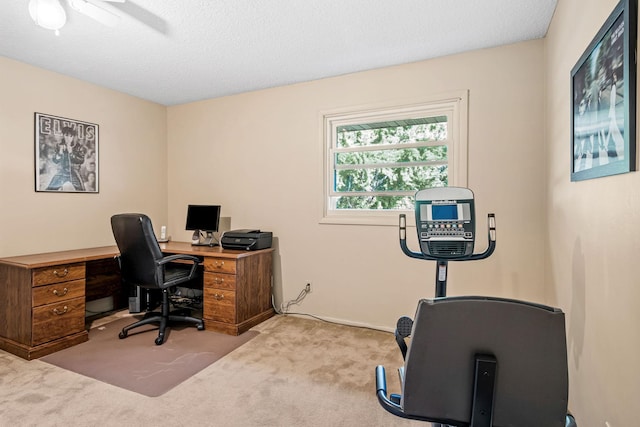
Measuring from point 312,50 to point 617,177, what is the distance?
90.8 inches

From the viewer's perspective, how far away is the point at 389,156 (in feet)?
11.1

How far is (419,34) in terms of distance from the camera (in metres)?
2.61

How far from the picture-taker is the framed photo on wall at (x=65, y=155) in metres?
3.24

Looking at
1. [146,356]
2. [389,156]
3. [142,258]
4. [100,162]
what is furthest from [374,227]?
[100,162]

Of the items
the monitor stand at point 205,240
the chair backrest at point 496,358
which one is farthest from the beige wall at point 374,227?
the chair backrest at point 496,358

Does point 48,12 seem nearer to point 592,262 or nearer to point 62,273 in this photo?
point 62,273

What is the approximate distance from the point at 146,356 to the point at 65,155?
214cm

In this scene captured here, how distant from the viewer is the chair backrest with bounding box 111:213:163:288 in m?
2.86

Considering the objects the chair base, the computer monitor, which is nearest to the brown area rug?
the chair base

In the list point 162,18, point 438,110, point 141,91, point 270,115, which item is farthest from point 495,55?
point 141,91

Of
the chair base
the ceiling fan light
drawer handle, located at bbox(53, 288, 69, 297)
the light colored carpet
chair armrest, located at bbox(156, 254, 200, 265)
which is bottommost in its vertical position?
the light colored carpet

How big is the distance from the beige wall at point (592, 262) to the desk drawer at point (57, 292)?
343cm

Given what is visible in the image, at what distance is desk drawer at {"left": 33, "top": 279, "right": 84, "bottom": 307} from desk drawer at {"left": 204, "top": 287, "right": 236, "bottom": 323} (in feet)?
3.28

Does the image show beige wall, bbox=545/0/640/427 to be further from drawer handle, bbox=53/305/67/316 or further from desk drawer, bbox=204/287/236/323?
drawer handle, bbox=53/305/67/316
